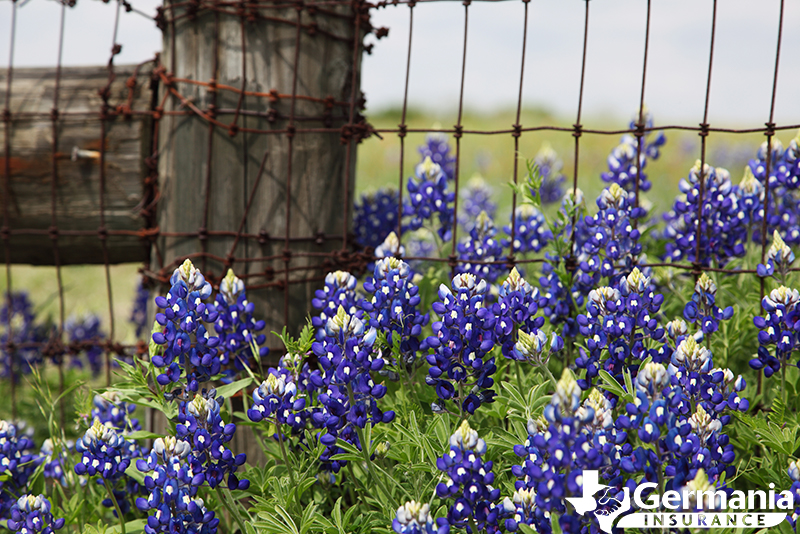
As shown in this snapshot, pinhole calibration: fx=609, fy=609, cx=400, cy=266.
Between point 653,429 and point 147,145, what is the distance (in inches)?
101

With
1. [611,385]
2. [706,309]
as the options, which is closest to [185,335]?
[611,385]

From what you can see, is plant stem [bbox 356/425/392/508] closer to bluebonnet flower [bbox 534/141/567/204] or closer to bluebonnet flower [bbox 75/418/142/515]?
bluebonnet flower [bbox 75/418/142/515]

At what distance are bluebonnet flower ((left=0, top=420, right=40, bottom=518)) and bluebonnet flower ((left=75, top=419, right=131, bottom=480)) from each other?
360 millimetres

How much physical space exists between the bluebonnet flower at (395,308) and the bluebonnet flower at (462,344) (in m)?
0.12

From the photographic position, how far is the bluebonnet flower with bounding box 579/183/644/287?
7.64 feet

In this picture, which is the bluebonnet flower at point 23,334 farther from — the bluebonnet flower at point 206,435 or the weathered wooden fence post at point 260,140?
the bluebonnet flower at point 206,435

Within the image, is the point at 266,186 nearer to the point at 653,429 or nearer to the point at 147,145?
the point at 147,145

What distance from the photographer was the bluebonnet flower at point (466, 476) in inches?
60.3

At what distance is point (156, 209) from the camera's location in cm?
293

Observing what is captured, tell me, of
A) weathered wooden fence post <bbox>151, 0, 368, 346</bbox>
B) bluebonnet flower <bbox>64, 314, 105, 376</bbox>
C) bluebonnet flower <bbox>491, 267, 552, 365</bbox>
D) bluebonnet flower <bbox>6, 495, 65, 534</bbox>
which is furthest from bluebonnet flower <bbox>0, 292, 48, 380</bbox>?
bluebonnet flower <bbox>491, 267, 552, 365</bbox>

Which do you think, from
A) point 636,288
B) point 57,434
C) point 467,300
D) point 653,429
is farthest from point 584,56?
point 57,434

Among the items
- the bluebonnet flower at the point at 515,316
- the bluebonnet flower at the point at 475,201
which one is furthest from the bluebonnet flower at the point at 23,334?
the bluebonnet flower at the point at 515,316

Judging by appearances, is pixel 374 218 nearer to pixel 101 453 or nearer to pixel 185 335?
pixel 185 335

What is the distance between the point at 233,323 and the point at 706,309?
171 centimetres
